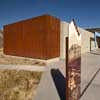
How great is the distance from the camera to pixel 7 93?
5.62 meters

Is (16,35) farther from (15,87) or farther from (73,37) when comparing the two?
(73,37)

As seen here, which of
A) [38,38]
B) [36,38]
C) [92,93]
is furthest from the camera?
[36,38]

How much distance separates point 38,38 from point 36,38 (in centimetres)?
25

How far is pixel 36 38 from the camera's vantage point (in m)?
13.3

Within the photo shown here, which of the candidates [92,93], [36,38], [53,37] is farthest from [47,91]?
[53,37]

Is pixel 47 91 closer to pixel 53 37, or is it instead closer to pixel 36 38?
pixel 36 38

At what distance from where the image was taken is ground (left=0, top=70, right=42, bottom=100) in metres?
5.37

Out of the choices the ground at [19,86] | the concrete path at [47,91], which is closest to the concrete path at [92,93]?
the concrete path at [47,91]

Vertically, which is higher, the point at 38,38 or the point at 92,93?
the point at 38,38

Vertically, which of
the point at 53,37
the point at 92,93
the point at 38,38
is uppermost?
the point at 53,37

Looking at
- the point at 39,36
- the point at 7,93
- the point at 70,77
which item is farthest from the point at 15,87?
the point at 39,36

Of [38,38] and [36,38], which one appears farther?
[36,38]

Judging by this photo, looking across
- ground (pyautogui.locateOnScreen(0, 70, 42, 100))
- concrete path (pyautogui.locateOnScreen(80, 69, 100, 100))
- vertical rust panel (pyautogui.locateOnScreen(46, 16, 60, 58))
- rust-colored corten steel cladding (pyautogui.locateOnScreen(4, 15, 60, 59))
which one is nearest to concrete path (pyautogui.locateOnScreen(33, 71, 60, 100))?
ground (pyautogui.locateOnScreen(0, 70, 42, 100))

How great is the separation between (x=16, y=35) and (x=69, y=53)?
12475 millimetres
